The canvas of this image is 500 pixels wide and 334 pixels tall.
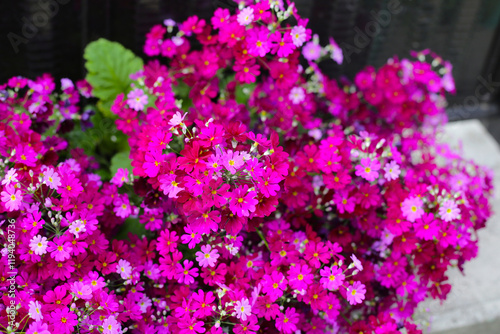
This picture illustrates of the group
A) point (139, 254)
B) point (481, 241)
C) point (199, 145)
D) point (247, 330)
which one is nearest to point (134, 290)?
point (139, 254)

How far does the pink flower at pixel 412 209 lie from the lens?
1.83m

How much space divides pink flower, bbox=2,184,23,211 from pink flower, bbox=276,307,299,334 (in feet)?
2.83

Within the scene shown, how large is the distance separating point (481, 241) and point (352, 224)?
3.56 ft

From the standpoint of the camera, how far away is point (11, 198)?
156cm

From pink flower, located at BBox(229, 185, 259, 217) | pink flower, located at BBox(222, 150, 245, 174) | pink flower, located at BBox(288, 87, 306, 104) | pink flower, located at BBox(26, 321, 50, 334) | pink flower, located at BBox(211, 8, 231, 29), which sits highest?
pink flower, located at BBox(211, 8, 231, 29)

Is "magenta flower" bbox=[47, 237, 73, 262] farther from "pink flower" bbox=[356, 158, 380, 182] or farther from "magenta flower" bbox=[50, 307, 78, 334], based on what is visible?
"pink flower" bbox=[356, 158, 380, 182]

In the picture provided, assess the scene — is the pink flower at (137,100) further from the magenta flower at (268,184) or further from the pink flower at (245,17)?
the magenta flower at (268,184)

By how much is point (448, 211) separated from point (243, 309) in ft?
2.67

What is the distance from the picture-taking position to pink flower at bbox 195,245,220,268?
1650mm

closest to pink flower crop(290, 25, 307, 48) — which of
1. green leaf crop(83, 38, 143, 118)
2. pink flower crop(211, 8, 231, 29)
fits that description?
pink flower crop(211, 8, 231, 29)

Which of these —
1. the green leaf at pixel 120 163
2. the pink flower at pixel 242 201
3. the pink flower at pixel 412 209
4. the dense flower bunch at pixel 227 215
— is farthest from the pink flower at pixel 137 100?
the pink flower at pixel 412 209

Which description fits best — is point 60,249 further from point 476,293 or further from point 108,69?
point 476,293

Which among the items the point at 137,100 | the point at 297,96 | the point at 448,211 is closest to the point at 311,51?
the point at 297,96

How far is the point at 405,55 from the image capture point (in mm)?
3166
